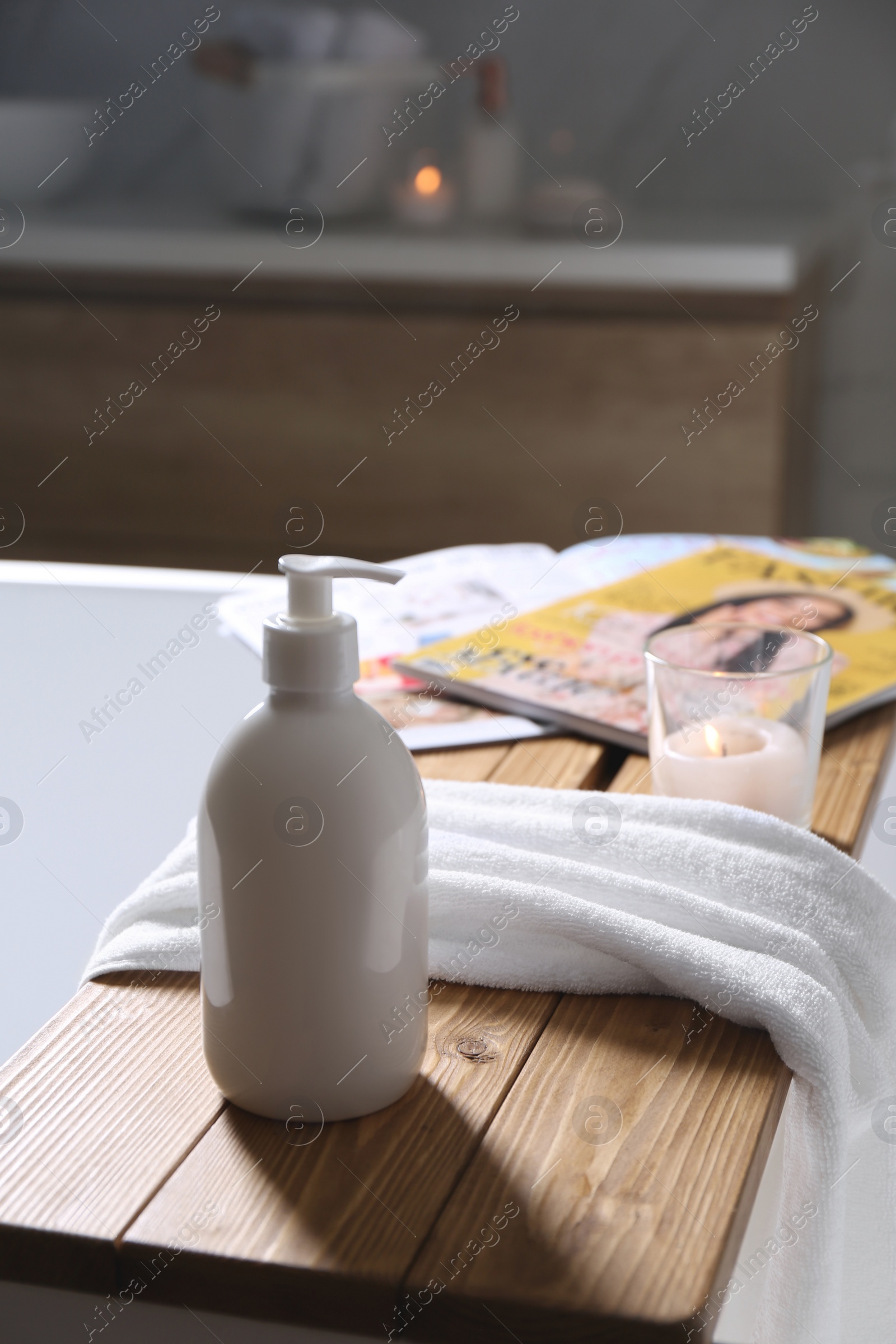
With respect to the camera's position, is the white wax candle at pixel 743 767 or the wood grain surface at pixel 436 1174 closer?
the wood grain surface at pixel 436 1174

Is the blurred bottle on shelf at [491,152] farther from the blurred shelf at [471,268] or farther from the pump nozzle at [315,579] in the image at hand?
the pump nozzle at [315,579]

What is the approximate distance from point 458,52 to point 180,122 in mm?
557

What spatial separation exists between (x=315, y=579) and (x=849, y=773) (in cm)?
39

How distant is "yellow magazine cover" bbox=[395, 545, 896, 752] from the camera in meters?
0.74

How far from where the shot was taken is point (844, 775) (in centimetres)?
67

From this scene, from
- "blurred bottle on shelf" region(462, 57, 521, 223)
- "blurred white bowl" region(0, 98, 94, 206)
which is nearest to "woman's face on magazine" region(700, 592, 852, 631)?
"blurred bottle on shelf" region(462, 57, 521, 223)

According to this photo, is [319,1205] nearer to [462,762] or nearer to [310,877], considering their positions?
[310,877]

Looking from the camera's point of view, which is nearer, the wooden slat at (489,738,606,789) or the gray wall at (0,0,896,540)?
the wooden slat at (489,738,606,789)

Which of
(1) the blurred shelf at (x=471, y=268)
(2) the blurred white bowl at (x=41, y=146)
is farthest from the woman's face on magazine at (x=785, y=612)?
(2) the blurred white bowl at (x=41, y=146)

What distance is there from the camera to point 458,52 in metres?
2.31

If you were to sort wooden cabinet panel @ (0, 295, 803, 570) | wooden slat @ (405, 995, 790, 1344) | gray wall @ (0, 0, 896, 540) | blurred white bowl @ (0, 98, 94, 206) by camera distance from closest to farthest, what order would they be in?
wooden slat @ (405, 995, 790, 1344), wooden cabinet panel @ (0, 295, 803, 570), gray wall @ (0, 0, 896, 540), blurred white bowl @ (0, 98, 94, 206)

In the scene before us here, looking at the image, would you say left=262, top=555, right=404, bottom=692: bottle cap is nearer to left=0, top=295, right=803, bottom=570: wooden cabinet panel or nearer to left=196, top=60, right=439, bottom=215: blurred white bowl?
left=0, top=295, right=803, bottom=570: wooden cabinet panel

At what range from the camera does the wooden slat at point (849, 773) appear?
619 mm

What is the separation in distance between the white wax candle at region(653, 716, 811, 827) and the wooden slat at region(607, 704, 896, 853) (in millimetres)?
17
